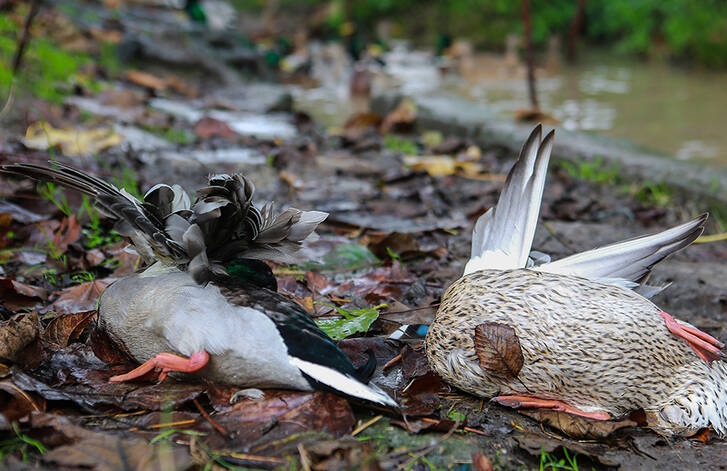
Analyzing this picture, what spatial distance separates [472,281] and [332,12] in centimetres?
1744

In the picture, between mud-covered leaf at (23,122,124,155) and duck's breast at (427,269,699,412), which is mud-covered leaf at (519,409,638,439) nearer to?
duck's breast at (427,269,699,412)

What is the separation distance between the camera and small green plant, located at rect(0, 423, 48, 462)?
60.2 inches

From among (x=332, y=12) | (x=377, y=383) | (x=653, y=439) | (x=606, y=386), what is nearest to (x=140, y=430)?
(x=377, y=383)

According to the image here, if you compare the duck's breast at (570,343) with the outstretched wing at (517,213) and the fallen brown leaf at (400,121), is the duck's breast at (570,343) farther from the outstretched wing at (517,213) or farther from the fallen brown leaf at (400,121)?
the fallen brown leaf at (400,121)

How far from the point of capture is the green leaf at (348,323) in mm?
2195

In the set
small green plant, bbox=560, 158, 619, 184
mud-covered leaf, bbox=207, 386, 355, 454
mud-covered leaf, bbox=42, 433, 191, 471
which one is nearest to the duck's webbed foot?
mud-covered leaf, bbox=207, 386, 355, 454

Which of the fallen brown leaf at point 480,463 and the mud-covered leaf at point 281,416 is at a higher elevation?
the mud-covered leaf at point 281,416

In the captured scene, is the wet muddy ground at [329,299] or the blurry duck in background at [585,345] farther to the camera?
the blurry duck in background at [585,345]

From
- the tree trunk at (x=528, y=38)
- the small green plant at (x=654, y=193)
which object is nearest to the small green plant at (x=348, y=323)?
the small green plant at (x=654, y=193)

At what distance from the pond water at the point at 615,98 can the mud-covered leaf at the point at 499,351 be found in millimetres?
4052

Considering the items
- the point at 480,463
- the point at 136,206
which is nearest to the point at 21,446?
the point at 136,206

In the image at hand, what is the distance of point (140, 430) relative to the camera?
5.43 ft

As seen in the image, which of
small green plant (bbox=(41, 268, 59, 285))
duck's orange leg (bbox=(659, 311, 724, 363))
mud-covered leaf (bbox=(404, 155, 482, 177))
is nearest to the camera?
duck's orange leg (bbox=(659, 311, 724, 363))

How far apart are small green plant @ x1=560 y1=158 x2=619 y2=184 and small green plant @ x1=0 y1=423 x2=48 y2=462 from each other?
160 inches
